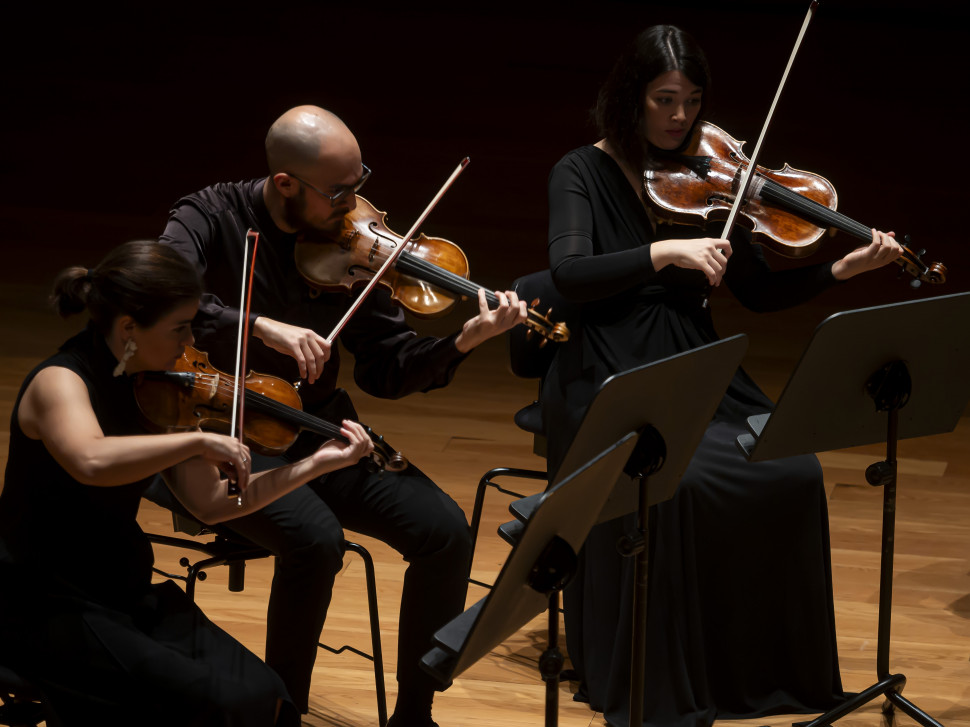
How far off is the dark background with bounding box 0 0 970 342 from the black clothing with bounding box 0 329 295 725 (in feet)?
9.67

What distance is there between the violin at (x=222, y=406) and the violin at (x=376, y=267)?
0.76 feet

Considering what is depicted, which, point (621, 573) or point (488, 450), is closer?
point (621, 573)

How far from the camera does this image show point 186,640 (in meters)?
1.66

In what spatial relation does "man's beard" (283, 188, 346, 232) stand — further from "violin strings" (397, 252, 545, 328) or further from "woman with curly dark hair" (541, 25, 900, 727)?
"woman with curly dark hair" (541, 25, 900, 727)

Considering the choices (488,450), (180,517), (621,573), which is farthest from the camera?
(488,450)

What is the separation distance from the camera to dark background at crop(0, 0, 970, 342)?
17.0 feet

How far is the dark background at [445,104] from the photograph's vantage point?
5.19 m

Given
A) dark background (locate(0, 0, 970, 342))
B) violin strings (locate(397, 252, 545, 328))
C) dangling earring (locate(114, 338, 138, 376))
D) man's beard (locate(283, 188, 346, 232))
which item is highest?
dark background (locate(0, 0, 970, 342))

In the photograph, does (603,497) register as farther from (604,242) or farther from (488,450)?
(488,450)

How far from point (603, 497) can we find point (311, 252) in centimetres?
78

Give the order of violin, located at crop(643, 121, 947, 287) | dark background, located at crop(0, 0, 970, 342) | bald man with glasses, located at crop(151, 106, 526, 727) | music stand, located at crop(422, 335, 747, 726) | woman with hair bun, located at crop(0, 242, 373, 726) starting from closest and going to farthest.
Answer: music stand, located at crop(422, 335, 747, 726)
woman with hair bun, located at crop(0, 242, 373, 726)
bald man with glasses, located at crop(151, 106, 526, 727)
violin, located at crop(643, 121, 947, 287)
dark background, located at crop(0, 0, 970, 342)

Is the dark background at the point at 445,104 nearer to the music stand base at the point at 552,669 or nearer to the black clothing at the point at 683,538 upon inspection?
the black clothing at the point at 683,538

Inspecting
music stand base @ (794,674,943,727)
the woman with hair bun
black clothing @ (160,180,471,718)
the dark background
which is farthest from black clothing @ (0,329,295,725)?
the dark background

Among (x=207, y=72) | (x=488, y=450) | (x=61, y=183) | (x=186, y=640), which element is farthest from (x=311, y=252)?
(x=207, y=72)
